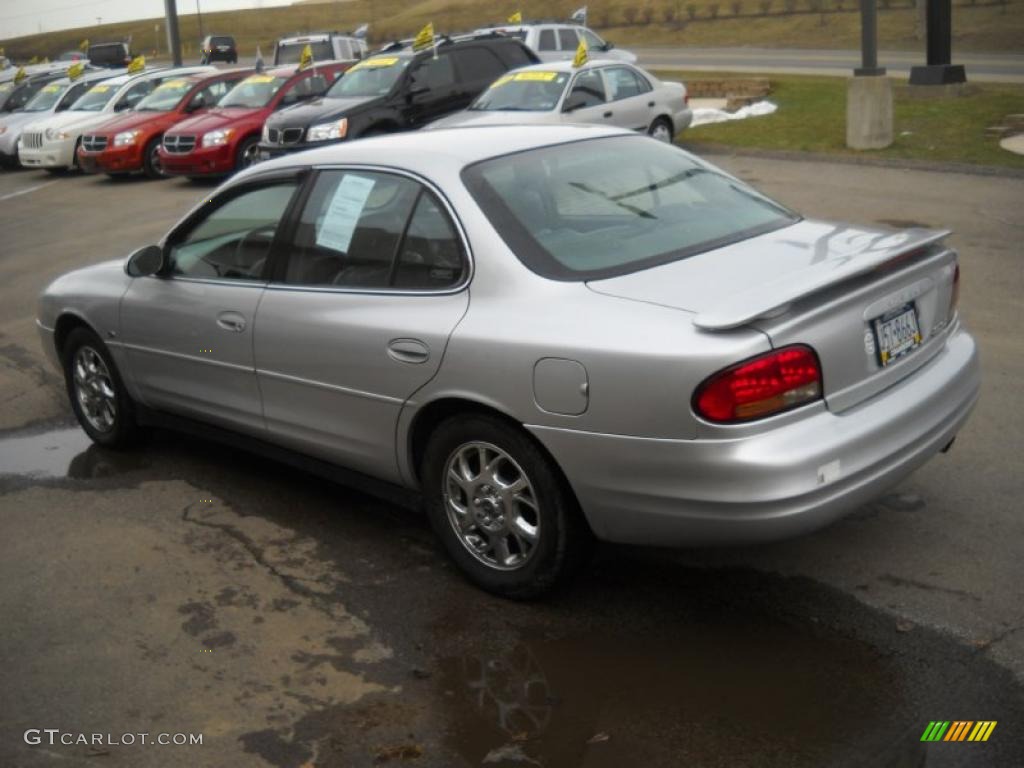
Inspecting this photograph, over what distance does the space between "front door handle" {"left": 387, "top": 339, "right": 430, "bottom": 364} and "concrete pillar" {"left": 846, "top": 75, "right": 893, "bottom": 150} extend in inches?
506

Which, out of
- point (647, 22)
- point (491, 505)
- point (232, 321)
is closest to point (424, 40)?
point (232, 321)

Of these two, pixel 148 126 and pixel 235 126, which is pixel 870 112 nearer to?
pixel 235 126

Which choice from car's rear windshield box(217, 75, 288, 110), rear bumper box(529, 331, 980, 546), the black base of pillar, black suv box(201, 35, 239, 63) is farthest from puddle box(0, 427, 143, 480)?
black suv box(201, 35, 239, 63)

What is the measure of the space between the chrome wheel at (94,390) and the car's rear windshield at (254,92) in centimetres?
1465

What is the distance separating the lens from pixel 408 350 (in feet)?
15.7

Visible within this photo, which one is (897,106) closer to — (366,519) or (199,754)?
(366,519)

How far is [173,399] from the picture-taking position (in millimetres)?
6227

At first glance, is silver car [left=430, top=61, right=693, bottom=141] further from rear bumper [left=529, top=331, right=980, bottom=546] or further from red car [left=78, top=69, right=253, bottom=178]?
rear bumper [left=529, top=331, right=980, bottom=546]

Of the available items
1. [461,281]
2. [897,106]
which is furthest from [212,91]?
[461,281]

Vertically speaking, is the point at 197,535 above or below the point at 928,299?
below

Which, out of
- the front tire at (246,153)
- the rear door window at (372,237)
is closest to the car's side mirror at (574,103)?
the front tire at (246,153)

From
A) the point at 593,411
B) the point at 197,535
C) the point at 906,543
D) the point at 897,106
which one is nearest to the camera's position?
the point at 593,411

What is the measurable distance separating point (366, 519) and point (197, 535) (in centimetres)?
73

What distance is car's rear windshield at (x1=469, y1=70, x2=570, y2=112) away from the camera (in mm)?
16656
